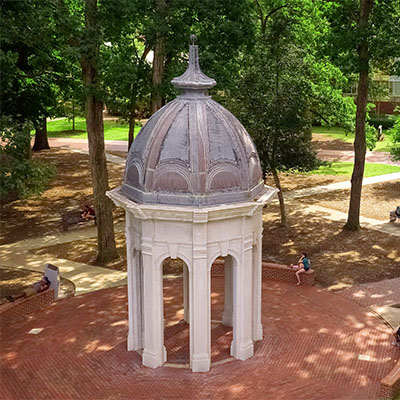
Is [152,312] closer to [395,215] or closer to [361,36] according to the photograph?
[361,36]

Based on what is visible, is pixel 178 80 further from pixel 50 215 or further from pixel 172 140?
pixel 50 215

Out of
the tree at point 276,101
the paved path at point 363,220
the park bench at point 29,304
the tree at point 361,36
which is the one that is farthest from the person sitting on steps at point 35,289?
the paved path at point 363,220

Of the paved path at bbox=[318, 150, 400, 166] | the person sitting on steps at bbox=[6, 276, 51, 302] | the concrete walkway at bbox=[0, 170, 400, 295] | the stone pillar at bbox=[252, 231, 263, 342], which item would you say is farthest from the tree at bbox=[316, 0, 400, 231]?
the paved path at bbox=[318, 150, 400, 166]

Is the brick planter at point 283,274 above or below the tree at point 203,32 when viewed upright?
below

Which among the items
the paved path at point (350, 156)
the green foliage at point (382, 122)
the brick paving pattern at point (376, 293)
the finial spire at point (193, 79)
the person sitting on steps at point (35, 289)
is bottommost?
the brick paving pattern at point (376, 293)

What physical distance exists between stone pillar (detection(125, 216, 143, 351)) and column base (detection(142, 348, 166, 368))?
835mm

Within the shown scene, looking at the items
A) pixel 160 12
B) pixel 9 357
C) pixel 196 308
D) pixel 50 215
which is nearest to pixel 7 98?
pixel 50 215

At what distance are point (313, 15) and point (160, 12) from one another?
12235 mm

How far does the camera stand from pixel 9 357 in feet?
54.3

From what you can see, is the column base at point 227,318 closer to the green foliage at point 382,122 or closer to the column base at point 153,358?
the column base at point 153,358

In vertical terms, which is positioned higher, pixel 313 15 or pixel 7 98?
pixel 313 15

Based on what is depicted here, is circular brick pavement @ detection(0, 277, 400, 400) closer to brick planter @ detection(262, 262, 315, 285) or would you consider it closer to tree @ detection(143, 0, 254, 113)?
brick planter @ detection(262, 262, 315, 285)

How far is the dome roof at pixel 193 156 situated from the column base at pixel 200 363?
3829 millimetres

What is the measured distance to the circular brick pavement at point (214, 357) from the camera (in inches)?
578
